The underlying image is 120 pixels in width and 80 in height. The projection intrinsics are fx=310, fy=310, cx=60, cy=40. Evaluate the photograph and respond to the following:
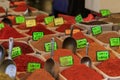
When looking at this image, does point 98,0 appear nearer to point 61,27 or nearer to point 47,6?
point 61,27

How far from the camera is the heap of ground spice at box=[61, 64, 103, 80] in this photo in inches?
63.0

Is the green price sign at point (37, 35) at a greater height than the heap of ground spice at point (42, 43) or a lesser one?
greater

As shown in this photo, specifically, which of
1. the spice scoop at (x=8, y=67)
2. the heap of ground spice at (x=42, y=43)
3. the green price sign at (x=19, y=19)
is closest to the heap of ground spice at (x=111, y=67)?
the heap of ground spice at (x=42, y=43)

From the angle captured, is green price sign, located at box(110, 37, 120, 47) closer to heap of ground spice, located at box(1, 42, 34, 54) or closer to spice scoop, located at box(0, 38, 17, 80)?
heap of ground spice, located at box(1, 42, 34, 54)

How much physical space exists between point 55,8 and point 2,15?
1.09 m

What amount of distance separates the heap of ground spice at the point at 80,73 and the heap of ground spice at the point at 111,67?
0.09m

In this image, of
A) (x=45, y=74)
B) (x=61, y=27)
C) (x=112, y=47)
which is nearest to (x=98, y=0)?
(x=61, y=27)

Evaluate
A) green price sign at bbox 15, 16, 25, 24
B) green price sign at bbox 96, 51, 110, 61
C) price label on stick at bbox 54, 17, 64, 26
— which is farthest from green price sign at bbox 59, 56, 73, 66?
green price sign at bbox 15, 16, 25, 24

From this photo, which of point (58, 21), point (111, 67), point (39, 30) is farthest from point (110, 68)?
point (58, 21)

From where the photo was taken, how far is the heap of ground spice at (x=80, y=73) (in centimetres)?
160

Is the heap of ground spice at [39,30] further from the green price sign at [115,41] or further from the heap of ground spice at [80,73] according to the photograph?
the heap of ground spice at [80,73]

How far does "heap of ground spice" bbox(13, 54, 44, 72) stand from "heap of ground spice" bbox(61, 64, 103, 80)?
0.17 meters

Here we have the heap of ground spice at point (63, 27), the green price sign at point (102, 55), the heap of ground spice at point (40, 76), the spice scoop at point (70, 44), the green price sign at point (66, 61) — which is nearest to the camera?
the heap of ground spice at point (40, 76)

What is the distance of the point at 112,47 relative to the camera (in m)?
2.12
